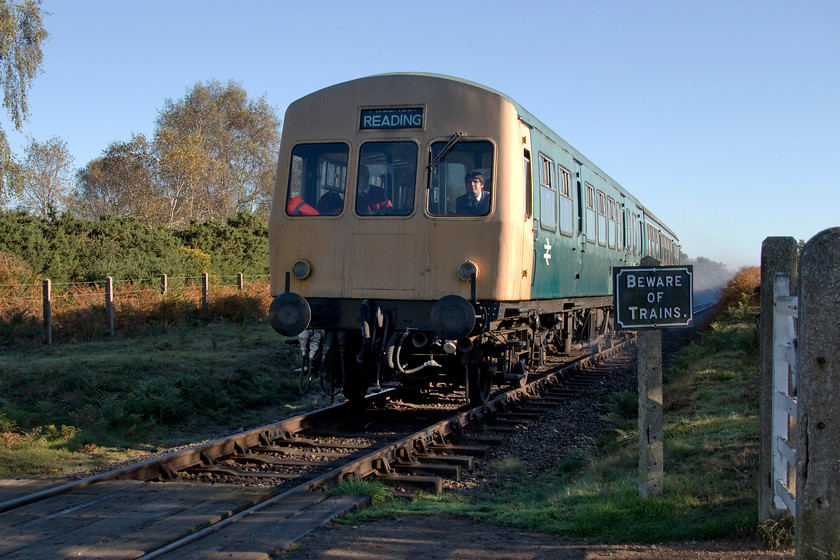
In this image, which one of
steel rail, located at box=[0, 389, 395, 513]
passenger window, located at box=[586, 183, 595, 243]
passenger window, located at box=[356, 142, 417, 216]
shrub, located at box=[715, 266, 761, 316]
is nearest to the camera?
steel rail, located at box=[0, 389, 395, 513]

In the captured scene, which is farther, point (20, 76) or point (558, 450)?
point (20, 76)

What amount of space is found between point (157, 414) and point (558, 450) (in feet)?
15.8

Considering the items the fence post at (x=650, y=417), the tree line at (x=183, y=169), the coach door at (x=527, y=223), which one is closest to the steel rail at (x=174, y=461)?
the coach door at (x=527, y=223)

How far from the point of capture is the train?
841 cm

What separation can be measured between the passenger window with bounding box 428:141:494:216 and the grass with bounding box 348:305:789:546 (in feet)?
8.79

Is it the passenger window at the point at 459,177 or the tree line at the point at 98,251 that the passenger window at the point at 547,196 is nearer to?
the passenger window at the point at 459,177

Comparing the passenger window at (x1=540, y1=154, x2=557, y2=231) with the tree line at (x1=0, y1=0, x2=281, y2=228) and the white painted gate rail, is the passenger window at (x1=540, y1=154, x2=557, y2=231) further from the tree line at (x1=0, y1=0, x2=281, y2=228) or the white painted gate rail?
the tree line at (x1=0, y1=0, x2=281, y2=228)

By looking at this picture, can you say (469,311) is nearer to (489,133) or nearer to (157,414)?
(489,133)

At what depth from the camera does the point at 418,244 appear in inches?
335

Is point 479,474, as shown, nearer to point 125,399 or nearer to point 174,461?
point 174,461

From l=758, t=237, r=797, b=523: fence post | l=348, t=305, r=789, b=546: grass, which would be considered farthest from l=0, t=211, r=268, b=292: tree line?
l=758, t=237, r=797, b=523: fence post

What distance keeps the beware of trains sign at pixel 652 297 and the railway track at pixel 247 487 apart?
2210 millimetres

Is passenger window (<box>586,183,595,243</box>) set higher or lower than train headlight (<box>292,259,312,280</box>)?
higher

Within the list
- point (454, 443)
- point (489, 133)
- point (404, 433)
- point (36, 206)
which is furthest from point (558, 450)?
point (36, 206)
